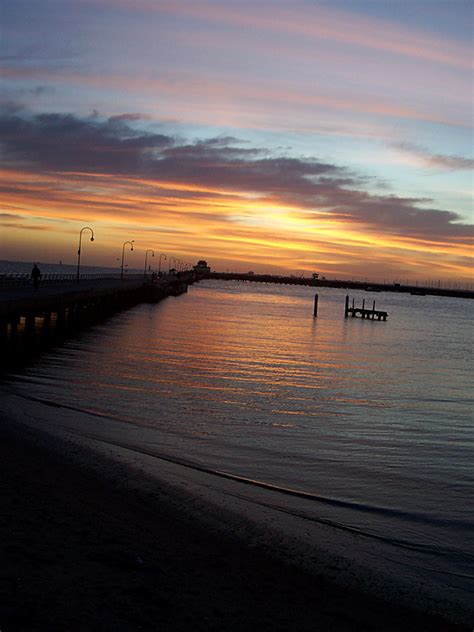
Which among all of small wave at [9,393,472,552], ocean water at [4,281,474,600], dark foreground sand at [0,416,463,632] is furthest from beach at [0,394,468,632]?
ocean water at [4,281,474,600]

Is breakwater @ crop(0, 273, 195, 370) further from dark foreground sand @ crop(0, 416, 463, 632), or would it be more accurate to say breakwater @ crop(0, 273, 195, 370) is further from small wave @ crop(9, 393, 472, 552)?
dark foreground sand @ crop(0, 416, 463, 632)

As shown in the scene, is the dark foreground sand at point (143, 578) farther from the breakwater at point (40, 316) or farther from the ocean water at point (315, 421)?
the breakwater at point (40, 316)

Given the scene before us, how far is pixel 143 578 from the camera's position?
648 centimetres

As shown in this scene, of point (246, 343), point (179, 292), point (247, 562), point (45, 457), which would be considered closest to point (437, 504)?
point (247, 562)

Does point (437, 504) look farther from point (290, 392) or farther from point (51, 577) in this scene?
point (290, 392)

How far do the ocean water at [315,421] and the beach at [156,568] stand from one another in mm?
1410

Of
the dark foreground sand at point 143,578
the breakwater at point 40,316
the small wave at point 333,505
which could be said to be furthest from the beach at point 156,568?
the breakwater at point 40,316

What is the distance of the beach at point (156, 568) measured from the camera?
5758 millimetres

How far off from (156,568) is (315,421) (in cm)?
1068

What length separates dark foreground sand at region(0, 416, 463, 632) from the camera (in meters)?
5.68

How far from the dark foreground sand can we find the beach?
0.04 ft

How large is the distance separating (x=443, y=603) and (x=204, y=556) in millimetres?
2645

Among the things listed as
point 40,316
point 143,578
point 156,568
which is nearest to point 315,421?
point 156,568

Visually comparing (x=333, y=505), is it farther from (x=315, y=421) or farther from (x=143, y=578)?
(x=315, y=421)
